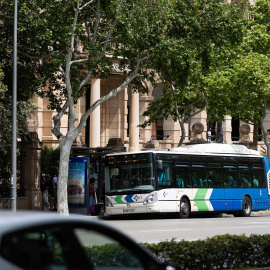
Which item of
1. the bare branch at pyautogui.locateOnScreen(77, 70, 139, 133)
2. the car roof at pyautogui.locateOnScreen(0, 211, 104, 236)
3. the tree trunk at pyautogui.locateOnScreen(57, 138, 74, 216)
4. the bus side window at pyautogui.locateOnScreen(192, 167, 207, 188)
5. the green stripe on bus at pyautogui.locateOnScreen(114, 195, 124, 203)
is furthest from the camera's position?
the bus side window at pyautogui.locateOnScreen(192, 167, 207, 188)

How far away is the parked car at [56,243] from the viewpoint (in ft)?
12.3

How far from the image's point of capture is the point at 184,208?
28.6m

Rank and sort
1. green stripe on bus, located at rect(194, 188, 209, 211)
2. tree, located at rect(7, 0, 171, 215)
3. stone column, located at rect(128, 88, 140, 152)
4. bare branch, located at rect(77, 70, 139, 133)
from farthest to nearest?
1. stone column, located at rect(128, 88, 140, 152)
2. green stripe on bus, located at rect(194, 188, 209, 211)
3. bare branch, located at rect(77, 70, 139, 133)
4. tree, located at rect(7, 0, 171, 215)

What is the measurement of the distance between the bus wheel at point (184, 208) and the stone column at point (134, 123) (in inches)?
677

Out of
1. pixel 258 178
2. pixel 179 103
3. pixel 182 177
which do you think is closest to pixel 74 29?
pixel 182 177

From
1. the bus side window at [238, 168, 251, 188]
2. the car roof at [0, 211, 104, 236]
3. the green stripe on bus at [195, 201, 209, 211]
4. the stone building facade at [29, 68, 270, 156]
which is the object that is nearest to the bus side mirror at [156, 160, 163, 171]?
the green stripe on bus at [195, 201, 209, 211]

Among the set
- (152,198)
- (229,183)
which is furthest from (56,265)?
(229,183)

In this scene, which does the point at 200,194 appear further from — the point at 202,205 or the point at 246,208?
the point at 246,208

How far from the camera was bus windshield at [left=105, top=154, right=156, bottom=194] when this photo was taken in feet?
90.4

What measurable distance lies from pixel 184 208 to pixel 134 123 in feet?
59.4

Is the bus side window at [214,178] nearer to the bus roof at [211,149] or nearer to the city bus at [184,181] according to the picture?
the city bus at [184,181]

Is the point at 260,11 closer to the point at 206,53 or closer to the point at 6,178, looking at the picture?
the point at 206,53

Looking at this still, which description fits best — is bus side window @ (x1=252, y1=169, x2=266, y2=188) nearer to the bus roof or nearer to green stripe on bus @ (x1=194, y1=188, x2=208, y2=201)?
the bus roof

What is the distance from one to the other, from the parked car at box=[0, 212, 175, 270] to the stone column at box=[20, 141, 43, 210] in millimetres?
26613
